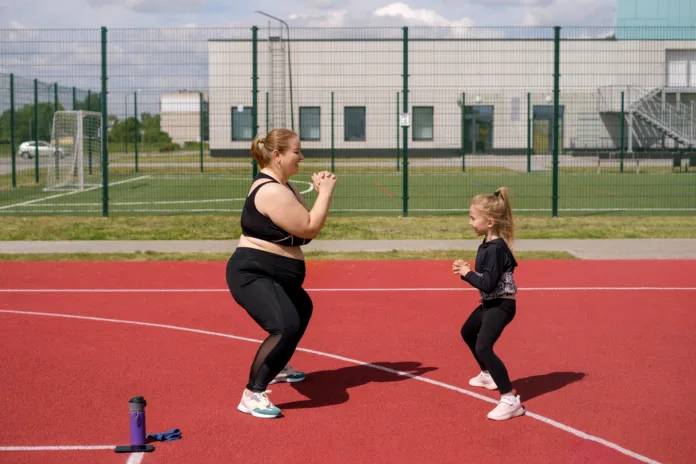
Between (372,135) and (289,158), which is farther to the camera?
(372,135)

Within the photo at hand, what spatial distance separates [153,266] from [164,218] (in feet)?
17.7

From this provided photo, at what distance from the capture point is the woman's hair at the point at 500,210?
253 inches

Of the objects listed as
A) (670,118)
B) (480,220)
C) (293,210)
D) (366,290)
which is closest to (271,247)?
(293,210)

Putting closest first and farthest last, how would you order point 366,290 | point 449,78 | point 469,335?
point 469,335 < point 366,290 < point 449,78

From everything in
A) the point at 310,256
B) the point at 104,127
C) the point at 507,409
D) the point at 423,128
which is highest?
the point at 423,128

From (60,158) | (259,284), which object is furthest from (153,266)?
(60,158)

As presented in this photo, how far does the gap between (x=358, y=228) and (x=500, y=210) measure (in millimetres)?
10611

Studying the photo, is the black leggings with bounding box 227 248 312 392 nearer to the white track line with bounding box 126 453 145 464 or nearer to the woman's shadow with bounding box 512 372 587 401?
the white track line with bounding box 126 453 145 464

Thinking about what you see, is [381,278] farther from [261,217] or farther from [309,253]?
[261,217]

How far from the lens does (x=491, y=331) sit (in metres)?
6.50

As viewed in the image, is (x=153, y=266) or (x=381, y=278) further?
(x=153, y=266)

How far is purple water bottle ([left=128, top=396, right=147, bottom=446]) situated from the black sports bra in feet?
4.54

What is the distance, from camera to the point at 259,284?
21.0 feet

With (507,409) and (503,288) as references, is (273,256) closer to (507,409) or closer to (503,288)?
(503,288)
